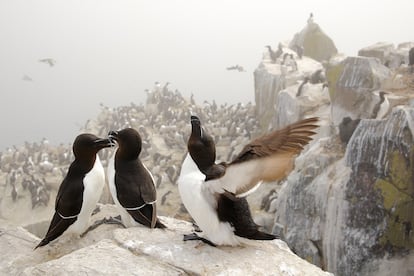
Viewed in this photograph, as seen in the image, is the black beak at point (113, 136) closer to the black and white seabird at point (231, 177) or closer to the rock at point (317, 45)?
the black and white seabird at point (231, 177)

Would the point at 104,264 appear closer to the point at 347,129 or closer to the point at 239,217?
the point at 239,217

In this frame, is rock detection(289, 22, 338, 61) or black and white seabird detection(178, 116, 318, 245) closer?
black and white seabird detection(178, 116, 318, 245)

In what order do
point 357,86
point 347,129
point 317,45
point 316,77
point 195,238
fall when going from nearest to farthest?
point 195,238, point 347,129, point 357,86, point 316,77, point 317,45

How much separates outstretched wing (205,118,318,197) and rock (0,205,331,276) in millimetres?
587

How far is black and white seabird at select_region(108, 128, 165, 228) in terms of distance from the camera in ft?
12.9

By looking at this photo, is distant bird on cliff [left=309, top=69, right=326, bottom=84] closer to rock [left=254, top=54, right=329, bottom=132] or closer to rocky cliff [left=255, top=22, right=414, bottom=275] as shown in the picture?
rock [left=254, top=54, right=329, bottom=132]

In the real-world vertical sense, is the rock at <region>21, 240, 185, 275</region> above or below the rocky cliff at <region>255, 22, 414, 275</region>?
above

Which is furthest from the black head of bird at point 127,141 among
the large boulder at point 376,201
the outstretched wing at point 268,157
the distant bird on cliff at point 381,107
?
the distant bird on cliff at point 381,107

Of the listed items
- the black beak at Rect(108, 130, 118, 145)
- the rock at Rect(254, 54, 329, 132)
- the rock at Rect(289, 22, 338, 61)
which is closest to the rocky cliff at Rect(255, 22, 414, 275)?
the rock at Rect(254, 54, 329, 132)

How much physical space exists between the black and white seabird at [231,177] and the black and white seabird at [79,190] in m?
0.94

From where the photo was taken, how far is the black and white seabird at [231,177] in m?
2.92

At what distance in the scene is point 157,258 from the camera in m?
3.33

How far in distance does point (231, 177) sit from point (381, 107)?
11171mm

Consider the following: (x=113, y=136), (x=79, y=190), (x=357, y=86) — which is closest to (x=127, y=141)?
Answer: (x=113, y=136)
